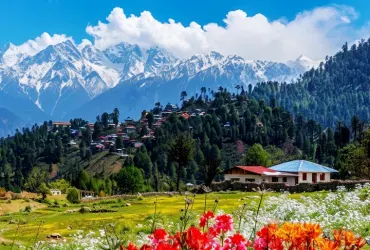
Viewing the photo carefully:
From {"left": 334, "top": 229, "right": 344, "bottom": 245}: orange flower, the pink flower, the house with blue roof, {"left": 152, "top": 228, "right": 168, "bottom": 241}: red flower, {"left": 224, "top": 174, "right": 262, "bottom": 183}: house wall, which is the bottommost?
the pink flower

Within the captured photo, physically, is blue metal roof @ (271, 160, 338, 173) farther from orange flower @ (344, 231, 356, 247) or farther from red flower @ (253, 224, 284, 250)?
orange flower @ (344, 231, 356, 247)

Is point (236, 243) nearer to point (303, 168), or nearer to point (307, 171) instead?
point (307, 171)

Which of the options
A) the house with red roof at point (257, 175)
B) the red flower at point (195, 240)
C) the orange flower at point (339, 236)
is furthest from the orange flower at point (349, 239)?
the house with red roof at point (257, 175)

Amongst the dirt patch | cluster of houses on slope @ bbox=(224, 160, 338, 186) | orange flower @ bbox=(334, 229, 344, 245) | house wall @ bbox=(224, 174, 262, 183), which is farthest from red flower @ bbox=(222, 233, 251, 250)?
house wall @ bbox=(224, 174, 262, 183)

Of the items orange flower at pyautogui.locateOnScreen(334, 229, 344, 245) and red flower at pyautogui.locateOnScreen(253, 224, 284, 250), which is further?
red flower at pyautogui.locateOnScreen(253, 224, 284, 250)

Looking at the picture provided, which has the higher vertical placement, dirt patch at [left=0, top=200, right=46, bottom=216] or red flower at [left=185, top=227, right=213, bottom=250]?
red flower at [left=185, top=227, right=213, bottom=250]

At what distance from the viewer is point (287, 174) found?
73.3 m

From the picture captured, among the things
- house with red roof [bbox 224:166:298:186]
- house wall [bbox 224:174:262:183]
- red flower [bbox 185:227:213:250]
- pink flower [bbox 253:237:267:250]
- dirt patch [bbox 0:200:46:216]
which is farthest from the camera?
house wall [bbox 224:174:262:183]

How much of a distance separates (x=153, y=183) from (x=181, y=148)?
190 ft

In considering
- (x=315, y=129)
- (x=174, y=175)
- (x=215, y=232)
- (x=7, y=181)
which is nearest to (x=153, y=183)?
(x=174, y=175)

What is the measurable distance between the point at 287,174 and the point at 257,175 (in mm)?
4538

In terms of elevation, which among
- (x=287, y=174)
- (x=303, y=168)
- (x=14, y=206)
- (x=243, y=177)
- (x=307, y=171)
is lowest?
(x=14, y=206)

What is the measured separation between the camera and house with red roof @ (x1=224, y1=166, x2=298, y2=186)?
72062mm

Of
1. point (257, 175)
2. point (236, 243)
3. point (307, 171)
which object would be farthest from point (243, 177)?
point (236, 243)
